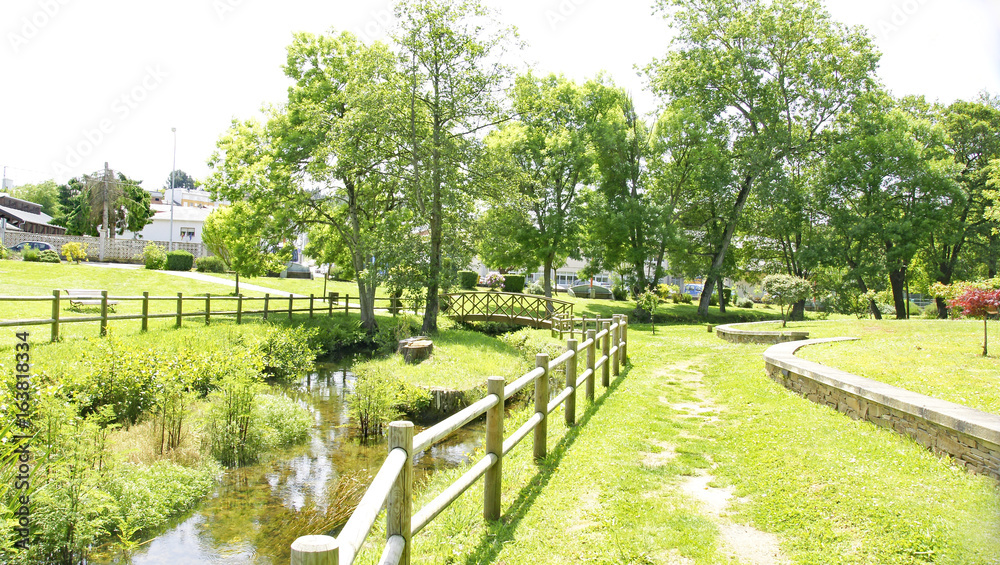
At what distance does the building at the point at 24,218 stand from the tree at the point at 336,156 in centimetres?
2954

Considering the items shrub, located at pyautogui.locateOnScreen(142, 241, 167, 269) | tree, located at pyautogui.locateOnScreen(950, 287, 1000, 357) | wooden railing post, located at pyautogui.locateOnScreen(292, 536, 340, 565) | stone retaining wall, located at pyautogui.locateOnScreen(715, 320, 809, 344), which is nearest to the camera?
wooden railing post, located at pyautogui.locateOnScreen(292, 536, 340, 565)

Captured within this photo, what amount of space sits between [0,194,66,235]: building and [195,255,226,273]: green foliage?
14.5 m

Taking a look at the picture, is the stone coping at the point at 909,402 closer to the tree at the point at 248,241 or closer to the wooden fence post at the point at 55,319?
the wooden fence post at the point at 55,319

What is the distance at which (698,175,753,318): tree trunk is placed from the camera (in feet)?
97.2

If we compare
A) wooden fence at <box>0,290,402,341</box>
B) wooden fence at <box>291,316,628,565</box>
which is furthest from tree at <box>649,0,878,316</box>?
wooden fence at <box>291,316,628,565</box>

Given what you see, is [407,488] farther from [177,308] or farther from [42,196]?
[42,196]

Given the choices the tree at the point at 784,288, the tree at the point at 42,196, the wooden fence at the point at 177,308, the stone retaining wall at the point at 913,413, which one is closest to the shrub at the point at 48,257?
the wooden fence at the point at 177,308

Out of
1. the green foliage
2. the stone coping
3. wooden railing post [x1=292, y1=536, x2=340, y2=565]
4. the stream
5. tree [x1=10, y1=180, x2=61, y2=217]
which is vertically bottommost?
the stream

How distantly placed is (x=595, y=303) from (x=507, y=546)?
3156 centimetres

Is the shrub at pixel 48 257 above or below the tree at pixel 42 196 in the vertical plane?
below

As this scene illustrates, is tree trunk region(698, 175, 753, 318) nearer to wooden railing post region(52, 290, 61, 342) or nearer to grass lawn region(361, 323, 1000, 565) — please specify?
grass lawn region(361, 323, 1000, 565)

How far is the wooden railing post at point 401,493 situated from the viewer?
2.76 meters

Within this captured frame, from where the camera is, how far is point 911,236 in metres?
27.1

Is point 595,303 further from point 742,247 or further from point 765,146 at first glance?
point 765,146
